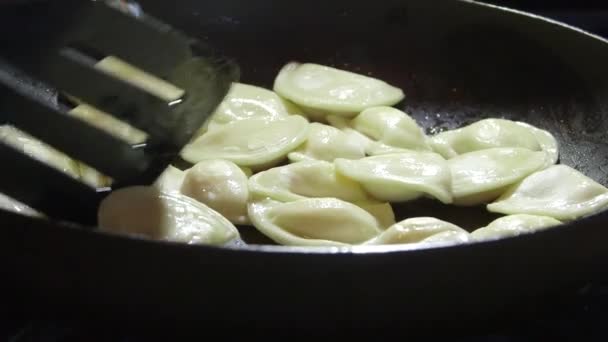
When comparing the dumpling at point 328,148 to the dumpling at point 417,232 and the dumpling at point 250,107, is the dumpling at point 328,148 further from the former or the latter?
the dumpling at point 417,232

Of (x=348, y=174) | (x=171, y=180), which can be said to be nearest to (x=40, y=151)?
(x=171, y=180)

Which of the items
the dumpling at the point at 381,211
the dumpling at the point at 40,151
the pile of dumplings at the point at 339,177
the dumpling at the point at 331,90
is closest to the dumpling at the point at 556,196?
the pile of dumplings at the point at 339,177

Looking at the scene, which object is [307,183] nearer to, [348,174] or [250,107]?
[348,174]

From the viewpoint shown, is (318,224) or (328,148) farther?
(328,148)

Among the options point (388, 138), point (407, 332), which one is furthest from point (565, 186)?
point (407, 332)

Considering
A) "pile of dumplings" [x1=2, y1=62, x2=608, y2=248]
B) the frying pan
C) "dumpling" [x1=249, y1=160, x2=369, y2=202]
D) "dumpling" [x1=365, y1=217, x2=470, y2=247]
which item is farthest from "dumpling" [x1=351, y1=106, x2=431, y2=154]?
the frying pan

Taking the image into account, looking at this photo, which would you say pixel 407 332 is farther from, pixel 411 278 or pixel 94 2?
pixel 94 2
